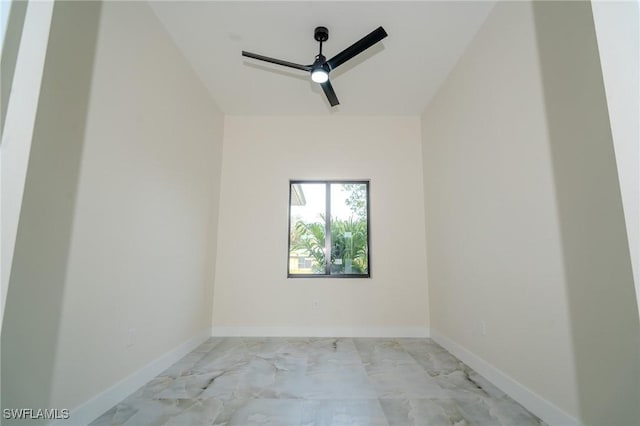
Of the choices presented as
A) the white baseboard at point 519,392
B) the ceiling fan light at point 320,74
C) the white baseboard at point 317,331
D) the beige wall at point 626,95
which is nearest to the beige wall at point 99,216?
the white baseboard at point 317,331

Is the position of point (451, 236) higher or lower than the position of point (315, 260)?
higher

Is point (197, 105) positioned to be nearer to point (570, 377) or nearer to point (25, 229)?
point (25, 229)

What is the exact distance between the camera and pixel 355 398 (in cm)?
182

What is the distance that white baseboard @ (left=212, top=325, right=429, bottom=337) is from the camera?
3361 mm

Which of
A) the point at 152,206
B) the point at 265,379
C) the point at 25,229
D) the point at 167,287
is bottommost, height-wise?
the point at 265,379

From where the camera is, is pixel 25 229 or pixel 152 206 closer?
pixel 25 229

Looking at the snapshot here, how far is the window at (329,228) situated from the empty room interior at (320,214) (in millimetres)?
28

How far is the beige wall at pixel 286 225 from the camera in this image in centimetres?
343

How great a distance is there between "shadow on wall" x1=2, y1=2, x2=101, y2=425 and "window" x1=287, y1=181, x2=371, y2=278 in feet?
8.11

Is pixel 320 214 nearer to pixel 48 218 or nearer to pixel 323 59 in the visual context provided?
pixel 323 59

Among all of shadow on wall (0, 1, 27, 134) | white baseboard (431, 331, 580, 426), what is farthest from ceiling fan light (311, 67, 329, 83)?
white baseboard (431, 331, 580, 426)

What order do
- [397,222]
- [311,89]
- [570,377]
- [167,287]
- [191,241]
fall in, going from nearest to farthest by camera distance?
[570,377]
[167,287]
[191,241]
[311,89]
[397,222]

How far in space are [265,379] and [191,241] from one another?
1554mm

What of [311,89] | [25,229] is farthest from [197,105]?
[25,229]
